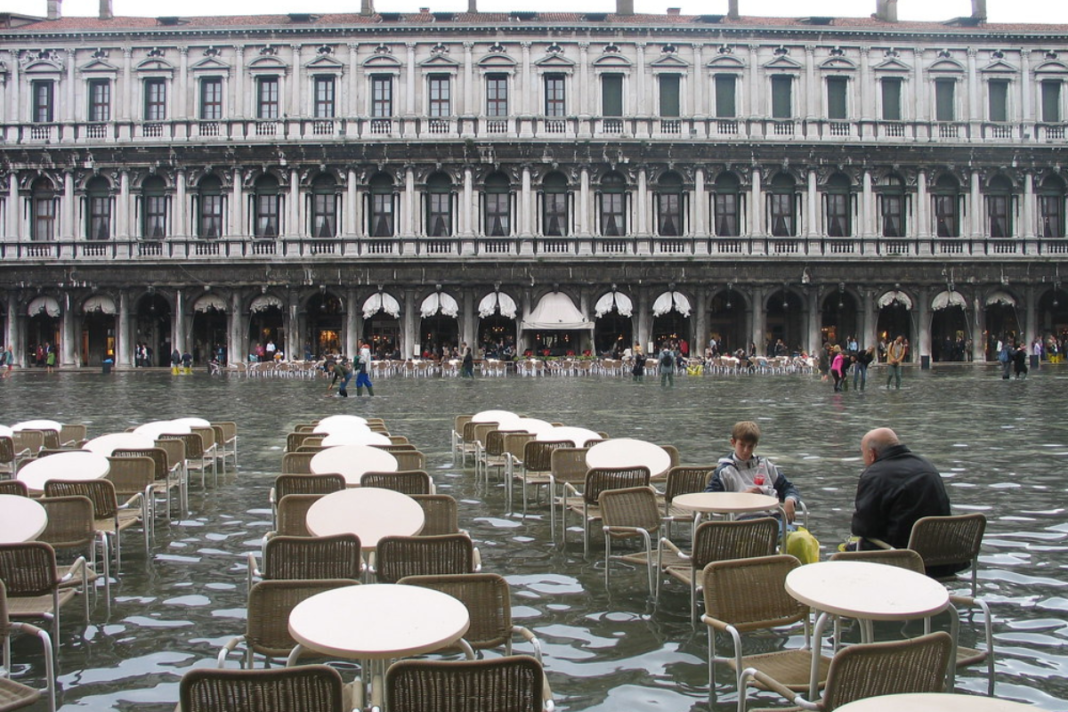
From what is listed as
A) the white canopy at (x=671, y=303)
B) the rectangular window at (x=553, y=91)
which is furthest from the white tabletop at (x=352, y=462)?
the rectangular window at (x=553, y=91)

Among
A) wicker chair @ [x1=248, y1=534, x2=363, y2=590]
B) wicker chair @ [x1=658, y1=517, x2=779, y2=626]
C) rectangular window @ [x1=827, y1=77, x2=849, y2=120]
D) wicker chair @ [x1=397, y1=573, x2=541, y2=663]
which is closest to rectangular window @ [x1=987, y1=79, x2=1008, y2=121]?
rectangular window @ [x1=827, y1=77, x2=849, y2=120]

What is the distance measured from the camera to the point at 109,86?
41594mm

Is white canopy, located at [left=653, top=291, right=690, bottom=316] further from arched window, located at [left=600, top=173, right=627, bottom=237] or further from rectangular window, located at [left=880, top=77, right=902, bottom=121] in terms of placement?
rectangular window, located at [left=880, top=77, right=902, bottom=121]

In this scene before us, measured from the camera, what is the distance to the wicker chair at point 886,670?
3682 millimetres

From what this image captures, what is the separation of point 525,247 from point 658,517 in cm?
3405

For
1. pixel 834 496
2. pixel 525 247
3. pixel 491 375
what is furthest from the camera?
pixel 525 247

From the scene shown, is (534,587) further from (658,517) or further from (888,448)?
(888,448)

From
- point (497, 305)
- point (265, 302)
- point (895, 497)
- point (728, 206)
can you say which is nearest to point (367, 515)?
point (895, 497)

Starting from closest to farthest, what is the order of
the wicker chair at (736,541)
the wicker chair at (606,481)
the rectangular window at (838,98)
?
1. the wicker chair at (736,541)
2. the wicker chair at (606,481)
3. the rectangular window at (838,98)

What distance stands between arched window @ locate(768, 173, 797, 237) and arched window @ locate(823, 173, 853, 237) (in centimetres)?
152

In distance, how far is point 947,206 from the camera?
1667 inches

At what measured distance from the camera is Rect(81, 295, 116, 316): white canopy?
4097 centimetres

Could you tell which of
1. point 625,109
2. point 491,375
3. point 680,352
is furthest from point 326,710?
point 625,109

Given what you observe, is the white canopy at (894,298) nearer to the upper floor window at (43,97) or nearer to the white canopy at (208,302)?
the white canopy at (208,302)
